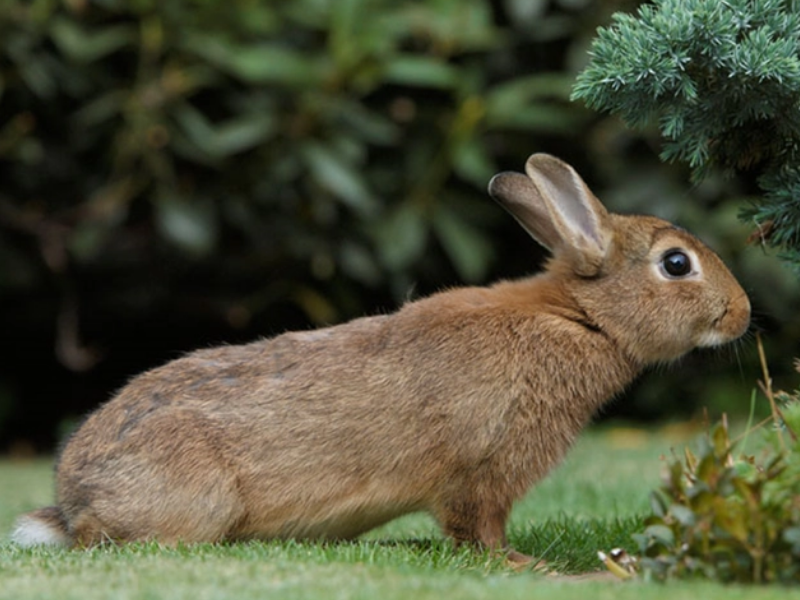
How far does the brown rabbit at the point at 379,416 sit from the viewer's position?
17.9 ft

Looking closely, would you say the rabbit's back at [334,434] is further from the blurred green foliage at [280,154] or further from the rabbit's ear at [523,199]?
the blurred green foliage at [280,154]

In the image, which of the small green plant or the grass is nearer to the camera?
the grass

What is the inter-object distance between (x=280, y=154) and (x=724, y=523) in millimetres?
6224

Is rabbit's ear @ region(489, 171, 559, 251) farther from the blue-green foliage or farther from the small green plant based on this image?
the small green plant

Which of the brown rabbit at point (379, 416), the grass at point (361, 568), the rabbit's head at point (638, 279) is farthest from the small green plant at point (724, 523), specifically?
the rabbit's head at point (638, 279)

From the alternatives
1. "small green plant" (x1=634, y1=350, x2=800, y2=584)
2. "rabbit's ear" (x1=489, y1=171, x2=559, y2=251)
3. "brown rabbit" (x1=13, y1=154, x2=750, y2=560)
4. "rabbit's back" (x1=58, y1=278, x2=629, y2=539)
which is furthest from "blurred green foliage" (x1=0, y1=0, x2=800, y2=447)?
"small green plant" (x1=634, y1=350, x2=800, y2=584)

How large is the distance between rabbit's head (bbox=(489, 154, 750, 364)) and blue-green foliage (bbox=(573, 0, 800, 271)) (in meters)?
0.39

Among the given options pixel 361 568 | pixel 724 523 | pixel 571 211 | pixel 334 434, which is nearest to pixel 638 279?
pixel 571 211

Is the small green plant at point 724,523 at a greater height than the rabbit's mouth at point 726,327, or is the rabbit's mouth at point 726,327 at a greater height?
the rabbit's mouth at point 726,327

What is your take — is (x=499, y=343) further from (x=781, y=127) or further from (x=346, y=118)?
(x=346, y=118)

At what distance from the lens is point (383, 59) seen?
9.72 m

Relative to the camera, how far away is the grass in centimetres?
414

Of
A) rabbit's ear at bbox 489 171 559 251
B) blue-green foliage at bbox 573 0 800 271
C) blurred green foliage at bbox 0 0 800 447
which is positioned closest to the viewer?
blue-green foliage at bbox 573 0 800 271

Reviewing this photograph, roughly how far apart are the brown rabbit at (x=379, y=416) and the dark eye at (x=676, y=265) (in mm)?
19
